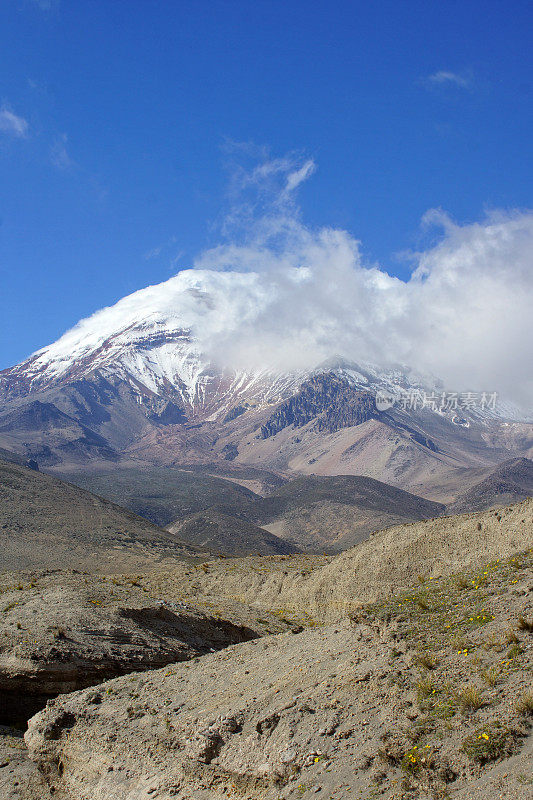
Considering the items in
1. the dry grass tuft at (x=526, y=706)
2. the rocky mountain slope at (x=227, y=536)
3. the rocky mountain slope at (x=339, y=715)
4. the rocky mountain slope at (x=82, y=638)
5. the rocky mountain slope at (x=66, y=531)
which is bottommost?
the rocky mountain slope at (x=227, y=536)

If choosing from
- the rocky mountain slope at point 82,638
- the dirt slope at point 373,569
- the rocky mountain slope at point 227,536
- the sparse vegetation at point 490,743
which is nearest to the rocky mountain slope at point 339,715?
the sparse vegetation at point 490,743

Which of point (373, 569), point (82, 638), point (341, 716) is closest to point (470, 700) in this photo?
point (341, 716)

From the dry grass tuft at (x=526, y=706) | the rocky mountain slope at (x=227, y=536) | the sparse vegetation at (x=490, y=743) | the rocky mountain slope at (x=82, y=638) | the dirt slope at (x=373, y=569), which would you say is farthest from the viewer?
the rocky mountain slope at (x=227, y=536)

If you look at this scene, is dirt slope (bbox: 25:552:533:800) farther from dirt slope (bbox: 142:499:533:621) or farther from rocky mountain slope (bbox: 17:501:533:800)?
dirt slope (bbox: 142:499:533:621)

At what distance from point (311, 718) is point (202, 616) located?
52.7 feet

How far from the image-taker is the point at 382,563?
103ft

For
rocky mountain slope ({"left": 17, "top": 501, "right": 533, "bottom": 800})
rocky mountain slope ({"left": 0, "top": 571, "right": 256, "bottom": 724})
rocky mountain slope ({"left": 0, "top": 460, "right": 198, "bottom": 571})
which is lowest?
rocky mountain slope ({"left": 0, "top": 460, "right": 198, "bottom": 571})

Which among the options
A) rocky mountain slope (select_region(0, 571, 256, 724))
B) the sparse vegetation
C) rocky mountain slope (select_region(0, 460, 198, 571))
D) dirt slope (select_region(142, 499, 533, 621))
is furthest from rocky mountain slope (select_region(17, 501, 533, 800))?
rocky mountain slope (select_region(0, 460, 198, 571))

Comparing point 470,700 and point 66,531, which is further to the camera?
point 66,531

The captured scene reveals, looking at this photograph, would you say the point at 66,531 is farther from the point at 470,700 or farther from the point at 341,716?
the point at 470,700

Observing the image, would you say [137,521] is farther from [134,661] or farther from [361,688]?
[361,688]

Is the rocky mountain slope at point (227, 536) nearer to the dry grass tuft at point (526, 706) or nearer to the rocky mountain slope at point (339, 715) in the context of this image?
the rocky mountain slope at point (339, 715)

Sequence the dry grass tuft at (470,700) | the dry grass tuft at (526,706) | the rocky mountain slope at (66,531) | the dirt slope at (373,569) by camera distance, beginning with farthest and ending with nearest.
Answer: the rocky mountain slope at (66,531) < the dirt slope at (373,569) < the dry grass tuft at (470,700) < the dry grass tuft at (526,706)

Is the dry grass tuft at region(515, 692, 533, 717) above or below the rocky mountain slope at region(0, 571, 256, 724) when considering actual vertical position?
above
